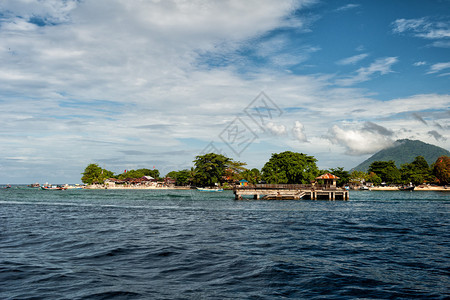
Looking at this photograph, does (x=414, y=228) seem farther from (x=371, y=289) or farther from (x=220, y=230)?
(x=371, y=289)

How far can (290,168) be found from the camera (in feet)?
292

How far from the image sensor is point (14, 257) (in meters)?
14.7

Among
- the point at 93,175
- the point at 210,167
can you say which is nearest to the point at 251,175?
the point at 210,167

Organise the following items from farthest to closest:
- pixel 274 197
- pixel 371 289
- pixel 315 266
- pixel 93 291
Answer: pixel 274 197
pixel 315 266
pixel 371 289
pixel 93 291

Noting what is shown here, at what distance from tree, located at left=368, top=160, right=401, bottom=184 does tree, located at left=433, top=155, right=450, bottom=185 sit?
15.8 m

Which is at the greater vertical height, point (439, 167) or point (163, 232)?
point (439, 167)

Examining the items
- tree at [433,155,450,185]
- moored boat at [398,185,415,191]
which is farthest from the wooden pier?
tree at [433,155,450,185]

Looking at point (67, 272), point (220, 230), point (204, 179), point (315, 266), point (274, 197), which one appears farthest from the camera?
point (204, 179)

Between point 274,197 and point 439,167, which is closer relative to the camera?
point 274,197

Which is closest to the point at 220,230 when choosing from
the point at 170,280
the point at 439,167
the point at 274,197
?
the point at 170,280

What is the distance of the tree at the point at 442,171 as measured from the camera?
143m

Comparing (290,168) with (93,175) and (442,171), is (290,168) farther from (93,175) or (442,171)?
(93,175)

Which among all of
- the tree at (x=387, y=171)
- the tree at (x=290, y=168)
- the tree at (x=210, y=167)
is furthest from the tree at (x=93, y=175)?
the tree at (x=387, y=171)

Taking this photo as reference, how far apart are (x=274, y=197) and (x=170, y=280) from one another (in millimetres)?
58237
